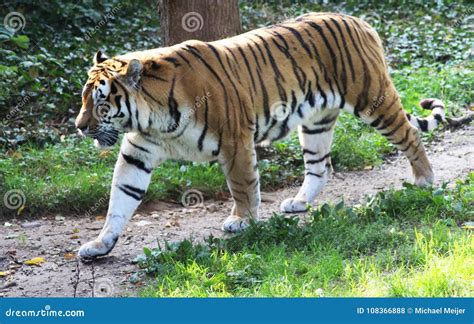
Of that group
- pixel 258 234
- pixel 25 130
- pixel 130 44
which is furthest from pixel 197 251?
pixel 130 44

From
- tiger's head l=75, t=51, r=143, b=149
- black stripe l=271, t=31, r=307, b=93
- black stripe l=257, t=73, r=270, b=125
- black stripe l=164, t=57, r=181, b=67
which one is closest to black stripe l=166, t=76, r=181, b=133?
black stripe l=164, t=57, r=181, b=67

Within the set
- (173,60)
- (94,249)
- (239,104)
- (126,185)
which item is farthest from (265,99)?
(94,249)

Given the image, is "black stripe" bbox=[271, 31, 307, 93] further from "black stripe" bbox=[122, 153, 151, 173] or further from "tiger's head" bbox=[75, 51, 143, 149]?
"black stripe" bbox=[122, 153, 151, 173]

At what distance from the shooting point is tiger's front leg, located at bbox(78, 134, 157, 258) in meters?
6.16

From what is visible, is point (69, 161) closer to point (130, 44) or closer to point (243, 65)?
point (243, 65)

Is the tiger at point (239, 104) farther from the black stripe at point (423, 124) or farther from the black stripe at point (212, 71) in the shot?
the black stripe at point (423, 124)

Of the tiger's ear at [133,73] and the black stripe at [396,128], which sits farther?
the black stripe at [396,128]

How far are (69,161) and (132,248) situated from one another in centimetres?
222

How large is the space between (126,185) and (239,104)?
41.1 inches

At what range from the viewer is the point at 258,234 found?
6.06 meters

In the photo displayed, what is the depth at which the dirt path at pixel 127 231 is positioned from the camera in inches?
225

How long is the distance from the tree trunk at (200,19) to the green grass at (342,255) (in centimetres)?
257

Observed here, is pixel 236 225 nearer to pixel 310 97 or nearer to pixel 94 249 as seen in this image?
pixel 94 249

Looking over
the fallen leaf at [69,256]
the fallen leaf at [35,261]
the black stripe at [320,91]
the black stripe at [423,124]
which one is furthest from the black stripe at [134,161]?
the black stripe at [423,124]
